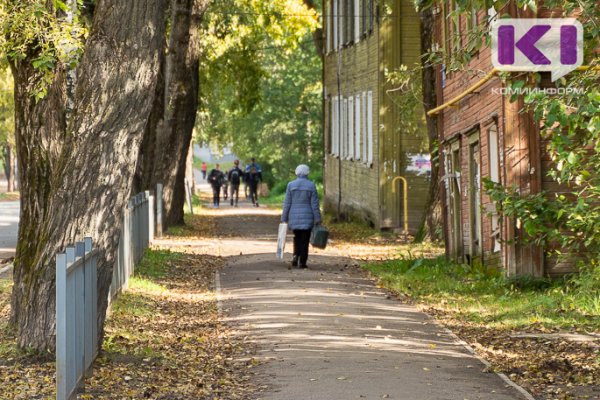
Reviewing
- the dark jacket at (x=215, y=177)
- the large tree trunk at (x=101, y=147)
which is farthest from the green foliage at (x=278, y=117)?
the large tree trunk at (x=101, y=147)

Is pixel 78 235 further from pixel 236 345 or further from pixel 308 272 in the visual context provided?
pixel 308 272

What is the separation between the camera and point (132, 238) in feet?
65.8

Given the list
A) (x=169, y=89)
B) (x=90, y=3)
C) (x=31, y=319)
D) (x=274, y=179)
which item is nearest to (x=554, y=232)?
(x=90, y=3)

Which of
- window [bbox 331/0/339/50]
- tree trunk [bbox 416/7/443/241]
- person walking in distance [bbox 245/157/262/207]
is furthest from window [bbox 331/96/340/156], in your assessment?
tree trunk [bbox 416/7/443/241]

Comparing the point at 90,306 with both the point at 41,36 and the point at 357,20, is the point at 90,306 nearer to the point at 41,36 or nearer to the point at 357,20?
the point at 41,36

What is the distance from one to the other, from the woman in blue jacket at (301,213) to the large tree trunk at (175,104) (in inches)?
300

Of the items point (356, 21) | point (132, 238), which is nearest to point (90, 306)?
point (132, 238)

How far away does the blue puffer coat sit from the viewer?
2247 cm

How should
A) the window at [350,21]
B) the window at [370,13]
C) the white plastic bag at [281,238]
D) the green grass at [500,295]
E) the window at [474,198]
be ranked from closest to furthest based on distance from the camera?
the green grass at [500,295]
the window at [474,198]
the white plastic bag at [281,238]
the window at [370,13]
the window at [350,21]

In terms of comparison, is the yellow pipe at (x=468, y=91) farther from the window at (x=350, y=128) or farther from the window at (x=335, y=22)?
the window at (x=335, y=22)

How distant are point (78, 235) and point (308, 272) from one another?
10337 millimetres

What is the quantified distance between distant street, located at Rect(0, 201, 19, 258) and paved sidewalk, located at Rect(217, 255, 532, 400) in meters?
10.3

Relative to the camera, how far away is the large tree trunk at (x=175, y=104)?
102 ft

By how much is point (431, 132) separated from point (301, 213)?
5.82 meters
